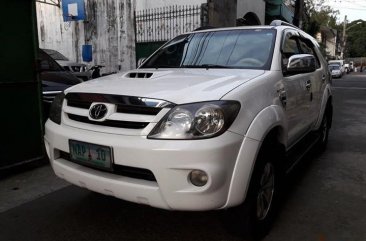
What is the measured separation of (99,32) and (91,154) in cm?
1184

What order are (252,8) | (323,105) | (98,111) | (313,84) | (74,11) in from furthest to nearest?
1. (252,8)
2. (74,11)
3. (323,105)
4. (313,84)
5. (98,111)

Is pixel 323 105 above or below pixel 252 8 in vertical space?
below

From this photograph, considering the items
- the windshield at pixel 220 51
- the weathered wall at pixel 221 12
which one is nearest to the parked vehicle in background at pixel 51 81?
the windshield at pixel 220 51

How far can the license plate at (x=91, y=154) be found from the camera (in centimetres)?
263

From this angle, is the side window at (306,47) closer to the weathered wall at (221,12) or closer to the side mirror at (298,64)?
the side mirror at (298,64)

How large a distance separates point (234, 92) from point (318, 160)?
3106mm

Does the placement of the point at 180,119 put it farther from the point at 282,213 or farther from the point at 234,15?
the point at 234,15

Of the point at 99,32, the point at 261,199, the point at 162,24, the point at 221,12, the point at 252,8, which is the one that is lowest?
the point at 261,199

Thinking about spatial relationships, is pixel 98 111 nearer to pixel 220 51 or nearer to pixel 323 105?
pixel 220 51

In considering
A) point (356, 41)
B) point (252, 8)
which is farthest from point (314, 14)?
point (356, 41)

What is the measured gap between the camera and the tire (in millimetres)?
2693

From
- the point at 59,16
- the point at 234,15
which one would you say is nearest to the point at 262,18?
the point at 234,15

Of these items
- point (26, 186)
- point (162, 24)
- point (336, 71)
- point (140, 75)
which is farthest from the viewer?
point (336, 71)

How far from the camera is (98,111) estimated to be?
2.78m
